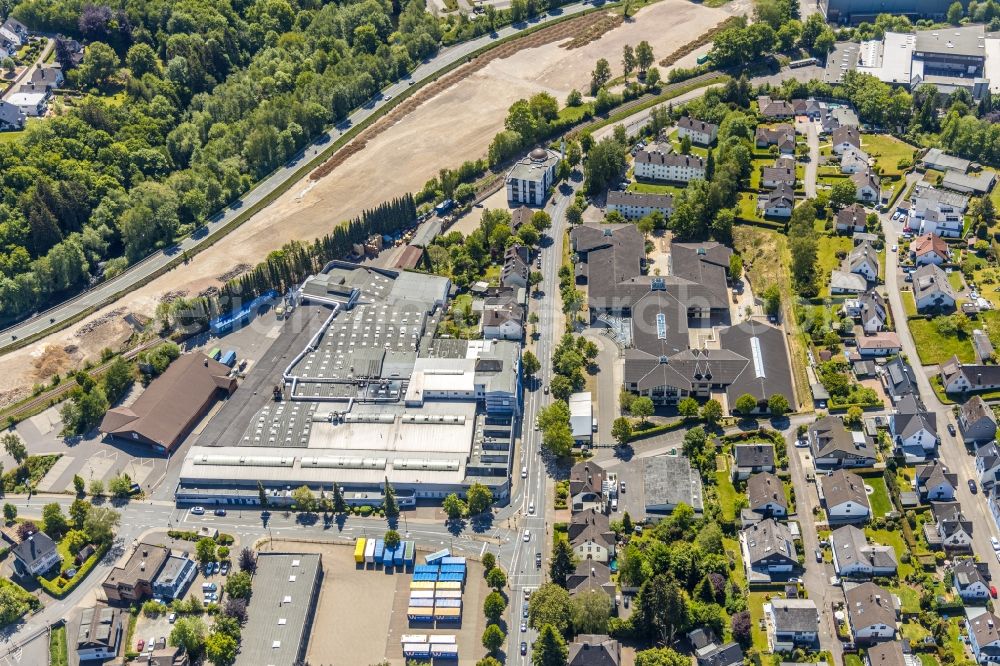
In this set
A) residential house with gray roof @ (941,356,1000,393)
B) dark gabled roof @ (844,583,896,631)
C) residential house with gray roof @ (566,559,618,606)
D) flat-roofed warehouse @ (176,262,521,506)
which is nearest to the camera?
dark gabled roof @ (844,583,896,631)

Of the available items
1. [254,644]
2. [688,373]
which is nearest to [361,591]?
[254,644]

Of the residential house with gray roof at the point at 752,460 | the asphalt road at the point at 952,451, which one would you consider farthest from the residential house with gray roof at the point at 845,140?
the residential house with gray roof at the point at 752,460

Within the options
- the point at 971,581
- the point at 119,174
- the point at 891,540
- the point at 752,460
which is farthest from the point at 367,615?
the point at 119,174

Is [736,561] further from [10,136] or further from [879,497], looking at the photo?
[10,136]

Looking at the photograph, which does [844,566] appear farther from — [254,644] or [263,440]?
[263,440]

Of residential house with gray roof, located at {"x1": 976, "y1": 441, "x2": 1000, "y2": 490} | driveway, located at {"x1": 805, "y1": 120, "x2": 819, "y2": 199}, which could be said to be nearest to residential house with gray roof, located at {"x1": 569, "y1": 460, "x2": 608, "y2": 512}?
residential house with gray roof, located at {"x1": 976, "y1": 441, "x2": 1000, "y2": 490}

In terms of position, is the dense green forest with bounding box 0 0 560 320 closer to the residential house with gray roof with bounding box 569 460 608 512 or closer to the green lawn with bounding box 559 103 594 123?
the green lawn with bounding box 559 103 594 123
